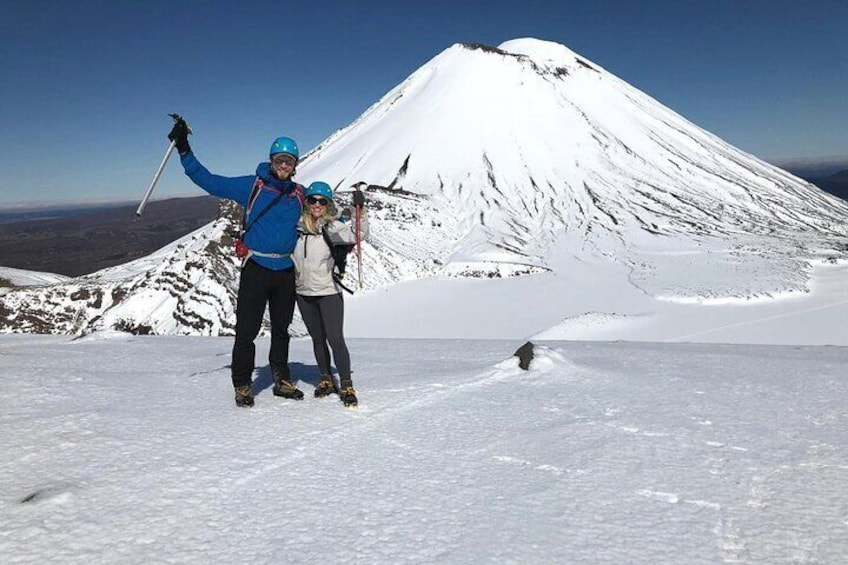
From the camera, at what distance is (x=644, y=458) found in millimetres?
3598

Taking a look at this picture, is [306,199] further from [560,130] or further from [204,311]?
[560,130]

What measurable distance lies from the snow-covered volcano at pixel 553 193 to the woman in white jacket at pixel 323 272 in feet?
46.7

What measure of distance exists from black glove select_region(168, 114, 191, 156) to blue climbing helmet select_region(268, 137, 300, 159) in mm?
824

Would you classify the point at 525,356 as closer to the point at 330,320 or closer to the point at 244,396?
the point at 330,320

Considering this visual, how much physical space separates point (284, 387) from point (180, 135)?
105 inches

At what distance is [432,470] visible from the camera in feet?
11.2

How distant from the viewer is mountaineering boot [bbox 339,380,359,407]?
479 cm

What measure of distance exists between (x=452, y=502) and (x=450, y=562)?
1.83 ft

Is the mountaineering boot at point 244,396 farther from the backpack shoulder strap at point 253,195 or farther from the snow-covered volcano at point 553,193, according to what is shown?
the snow-covered volcano at point 553,193

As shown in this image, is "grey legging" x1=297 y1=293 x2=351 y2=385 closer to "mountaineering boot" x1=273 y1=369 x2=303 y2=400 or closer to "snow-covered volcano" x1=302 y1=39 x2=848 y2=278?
"mountaineering boot" x1=273 y1=369 x2=303 y2=400

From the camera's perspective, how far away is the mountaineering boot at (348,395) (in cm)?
479

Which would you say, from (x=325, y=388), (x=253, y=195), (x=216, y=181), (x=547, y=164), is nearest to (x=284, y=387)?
(x=325, y=388)

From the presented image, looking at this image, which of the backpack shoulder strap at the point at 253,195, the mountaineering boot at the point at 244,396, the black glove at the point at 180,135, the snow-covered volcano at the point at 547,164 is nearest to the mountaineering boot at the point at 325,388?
the mountaineering boot at the point at 244,396

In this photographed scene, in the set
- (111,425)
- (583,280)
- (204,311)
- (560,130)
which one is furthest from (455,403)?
(560,130)
